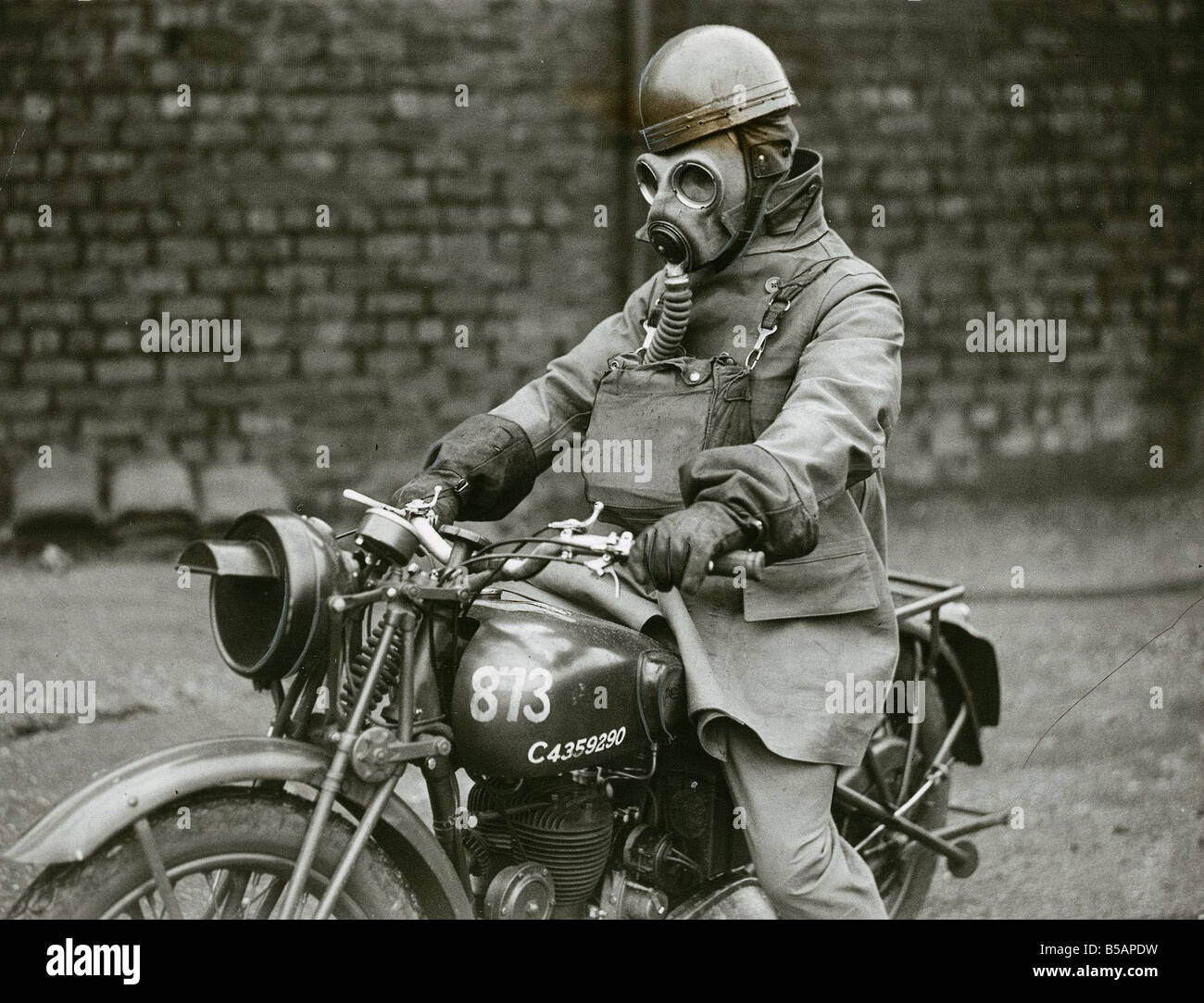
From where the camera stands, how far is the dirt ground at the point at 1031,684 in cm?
424

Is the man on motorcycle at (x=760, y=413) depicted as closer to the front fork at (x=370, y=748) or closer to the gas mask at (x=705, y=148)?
the gas mask at (x=705, y=148)

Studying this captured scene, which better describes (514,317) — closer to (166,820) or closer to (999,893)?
(999,893)

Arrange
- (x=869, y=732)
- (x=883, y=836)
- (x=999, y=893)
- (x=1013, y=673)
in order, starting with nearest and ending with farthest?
(x=869, y=732), (x=883, y=836), (x=999, y=893), (x=1013, y=673)

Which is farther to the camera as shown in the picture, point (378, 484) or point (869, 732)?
point (378, 484)

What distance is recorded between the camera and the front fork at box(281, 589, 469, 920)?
2.34 metres

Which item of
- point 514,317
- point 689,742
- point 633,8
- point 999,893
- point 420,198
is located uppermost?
point 633,8

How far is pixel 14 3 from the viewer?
20.2 feet

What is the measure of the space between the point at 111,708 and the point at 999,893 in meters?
3.02

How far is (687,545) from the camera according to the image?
7.68 feet

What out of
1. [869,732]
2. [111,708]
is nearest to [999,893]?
[869,732]

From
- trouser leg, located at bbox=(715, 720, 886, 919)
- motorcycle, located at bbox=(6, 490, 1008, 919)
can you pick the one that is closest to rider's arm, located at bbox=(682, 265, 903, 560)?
motorcycle, located at bbox=(6, 490, 1008, 919)

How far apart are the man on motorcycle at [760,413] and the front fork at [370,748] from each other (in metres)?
0.44

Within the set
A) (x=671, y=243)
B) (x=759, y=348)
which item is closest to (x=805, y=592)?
(x=759, y=348)

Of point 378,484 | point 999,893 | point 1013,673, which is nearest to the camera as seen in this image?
point 999,893
